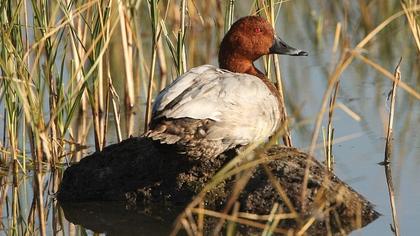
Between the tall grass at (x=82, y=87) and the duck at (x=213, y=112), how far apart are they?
0.68 feet

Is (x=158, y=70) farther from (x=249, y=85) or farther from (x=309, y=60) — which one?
(x=249, y=85)

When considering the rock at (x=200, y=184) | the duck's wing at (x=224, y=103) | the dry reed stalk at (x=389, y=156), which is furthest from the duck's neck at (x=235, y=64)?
the dry reed stalk at (x=389, y=156)

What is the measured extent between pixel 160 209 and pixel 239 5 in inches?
177

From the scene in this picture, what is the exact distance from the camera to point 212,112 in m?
5.65

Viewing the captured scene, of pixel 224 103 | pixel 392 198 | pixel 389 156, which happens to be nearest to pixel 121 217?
pixel 224 103

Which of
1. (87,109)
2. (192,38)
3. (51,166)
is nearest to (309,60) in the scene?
(192,38)

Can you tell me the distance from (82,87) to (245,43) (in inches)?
46.5

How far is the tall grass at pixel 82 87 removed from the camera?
4898mm

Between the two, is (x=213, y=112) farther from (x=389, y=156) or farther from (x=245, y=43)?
(x=389, y=156)

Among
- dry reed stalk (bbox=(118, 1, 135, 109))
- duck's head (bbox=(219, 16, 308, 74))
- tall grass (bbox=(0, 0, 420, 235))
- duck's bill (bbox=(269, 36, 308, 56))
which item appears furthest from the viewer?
dry reed stalk (bbox=(118, 1, 135, 109))

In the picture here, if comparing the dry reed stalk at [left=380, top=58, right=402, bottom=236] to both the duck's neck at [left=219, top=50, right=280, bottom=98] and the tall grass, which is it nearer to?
the tall grass

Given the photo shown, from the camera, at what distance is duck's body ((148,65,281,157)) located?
557 centimetres

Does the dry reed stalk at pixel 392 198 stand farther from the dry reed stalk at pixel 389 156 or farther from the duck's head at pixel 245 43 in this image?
the duck's head at pixel 245 43

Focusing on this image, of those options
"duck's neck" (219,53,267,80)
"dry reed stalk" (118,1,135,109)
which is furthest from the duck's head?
"dry reed stalk" (118,1,135,109)
